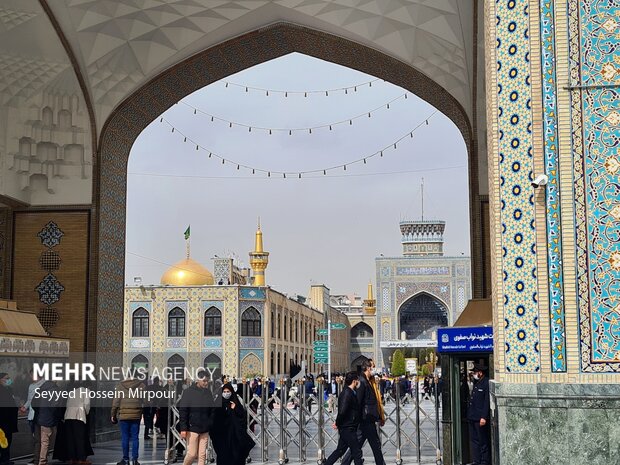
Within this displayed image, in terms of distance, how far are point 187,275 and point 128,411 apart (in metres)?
25.4

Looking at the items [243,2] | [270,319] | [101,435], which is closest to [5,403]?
[101,435]

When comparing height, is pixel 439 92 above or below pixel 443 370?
above

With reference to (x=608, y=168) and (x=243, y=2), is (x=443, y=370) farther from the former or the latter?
(x=243, y=2)

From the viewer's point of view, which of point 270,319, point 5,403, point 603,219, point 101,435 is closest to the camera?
point 603,219

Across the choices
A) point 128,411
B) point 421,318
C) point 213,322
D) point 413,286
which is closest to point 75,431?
point 128,411

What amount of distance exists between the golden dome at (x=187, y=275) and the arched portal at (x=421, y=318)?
448 inches

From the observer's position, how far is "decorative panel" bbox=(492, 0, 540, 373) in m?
4.99

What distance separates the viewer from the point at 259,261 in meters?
39.7

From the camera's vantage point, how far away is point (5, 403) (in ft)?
25.5

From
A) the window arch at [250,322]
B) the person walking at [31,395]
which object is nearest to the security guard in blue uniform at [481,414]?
the person walking at [31,395]

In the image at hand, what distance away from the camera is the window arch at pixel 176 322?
31.4 meters

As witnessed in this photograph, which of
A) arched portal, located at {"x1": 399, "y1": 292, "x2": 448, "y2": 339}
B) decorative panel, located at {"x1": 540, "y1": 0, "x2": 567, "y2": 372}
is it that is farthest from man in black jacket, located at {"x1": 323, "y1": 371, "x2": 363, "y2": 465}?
arched portal, located at {"x1": 399, "y1": 292, "x2": 448, "y2": 339}

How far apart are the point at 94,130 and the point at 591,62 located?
317 inches

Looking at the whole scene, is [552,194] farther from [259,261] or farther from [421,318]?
[421,318]
